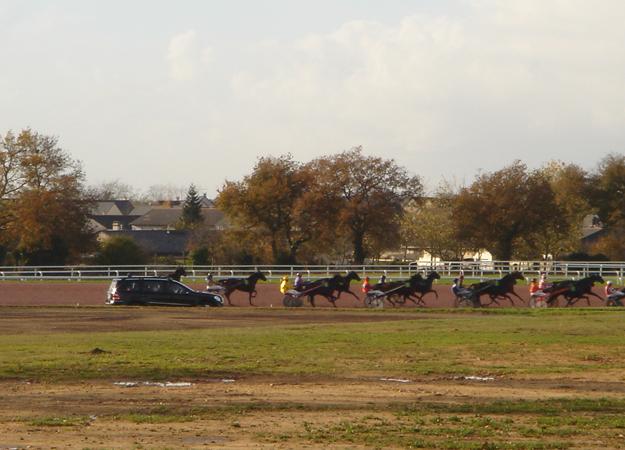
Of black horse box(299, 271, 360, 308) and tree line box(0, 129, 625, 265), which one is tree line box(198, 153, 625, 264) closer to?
tree line box(0, 129, 625, 265)

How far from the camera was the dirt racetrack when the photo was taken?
51.8 metres

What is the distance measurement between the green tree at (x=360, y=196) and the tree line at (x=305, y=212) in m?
0.07

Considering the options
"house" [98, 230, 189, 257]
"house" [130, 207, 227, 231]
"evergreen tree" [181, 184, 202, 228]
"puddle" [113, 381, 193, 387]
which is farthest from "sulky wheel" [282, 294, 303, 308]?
"house" [130, 207, 227, 231]

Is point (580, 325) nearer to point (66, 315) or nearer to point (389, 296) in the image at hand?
point (389, 296)

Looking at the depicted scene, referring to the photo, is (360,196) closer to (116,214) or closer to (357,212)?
(357,212)

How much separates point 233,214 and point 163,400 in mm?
71475

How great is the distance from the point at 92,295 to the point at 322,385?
3953 cm

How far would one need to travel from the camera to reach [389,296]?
4853 cm

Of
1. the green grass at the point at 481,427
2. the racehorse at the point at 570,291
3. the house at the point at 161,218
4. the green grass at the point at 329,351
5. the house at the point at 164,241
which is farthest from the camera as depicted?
the house at the point at 161,218

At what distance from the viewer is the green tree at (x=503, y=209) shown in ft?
286

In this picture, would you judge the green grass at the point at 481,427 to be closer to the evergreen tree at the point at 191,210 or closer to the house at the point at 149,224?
the house at the point at 149,224

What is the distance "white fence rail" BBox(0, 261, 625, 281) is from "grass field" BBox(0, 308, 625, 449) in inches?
1159

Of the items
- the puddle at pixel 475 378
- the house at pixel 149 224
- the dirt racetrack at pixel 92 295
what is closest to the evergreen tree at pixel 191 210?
the house at pixel 149 224

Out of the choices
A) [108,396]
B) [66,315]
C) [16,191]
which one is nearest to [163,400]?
[108,396]
